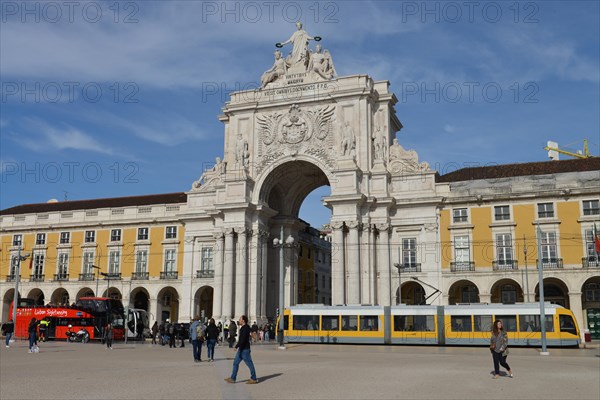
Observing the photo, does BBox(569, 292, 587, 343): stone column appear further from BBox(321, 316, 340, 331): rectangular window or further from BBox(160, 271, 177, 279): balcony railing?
BBox(160, 271, 177, 279): balcony railing

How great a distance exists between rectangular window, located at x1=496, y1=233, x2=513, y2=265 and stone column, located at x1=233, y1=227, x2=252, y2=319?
21255 millimetres

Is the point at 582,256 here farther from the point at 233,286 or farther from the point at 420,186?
the point at 233,286

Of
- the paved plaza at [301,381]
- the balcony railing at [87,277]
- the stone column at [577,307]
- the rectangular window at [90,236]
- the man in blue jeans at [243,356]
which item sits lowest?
the paved plaza at [301,381]

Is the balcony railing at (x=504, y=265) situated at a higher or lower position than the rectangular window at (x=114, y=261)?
lower

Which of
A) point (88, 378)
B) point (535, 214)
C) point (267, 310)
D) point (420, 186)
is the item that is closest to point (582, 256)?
point (535, 214)

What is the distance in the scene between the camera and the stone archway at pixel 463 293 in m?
52.4

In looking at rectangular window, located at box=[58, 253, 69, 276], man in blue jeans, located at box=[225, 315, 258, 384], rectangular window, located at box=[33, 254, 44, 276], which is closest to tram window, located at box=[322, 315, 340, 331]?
man in blue jeans, located at box=[225, 315, 258, 384]

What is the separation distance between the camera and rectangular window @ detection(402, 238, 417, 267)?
173 feet

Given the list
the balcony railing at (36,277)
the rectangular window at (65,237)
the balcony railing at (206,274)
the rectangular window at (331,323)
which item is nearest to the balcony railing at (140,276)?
the balcony railing at (206,274)

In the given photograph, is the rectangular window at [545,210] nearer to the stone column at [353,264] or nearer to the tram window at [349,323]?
the stone column at [353,264]

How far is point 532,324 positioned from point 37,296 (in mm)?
52335

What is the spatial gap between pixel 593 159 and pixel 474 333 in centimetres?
2284

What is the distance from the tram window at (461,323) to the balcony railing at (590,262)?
1411 centimetres

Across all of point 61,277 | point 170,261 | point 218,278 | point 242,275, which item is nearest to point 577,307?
point 242,275
